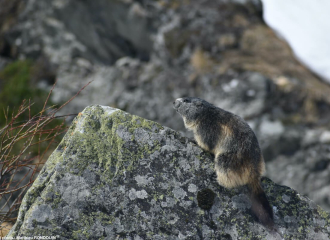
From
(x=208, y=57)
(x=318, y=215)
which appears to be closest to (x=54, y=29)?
(x=208, y=57)

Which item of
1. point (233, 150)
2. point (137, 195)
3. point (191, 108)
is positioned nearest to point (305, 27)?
point (191, 108)

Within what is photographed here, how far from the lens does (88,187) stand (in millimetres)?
4527

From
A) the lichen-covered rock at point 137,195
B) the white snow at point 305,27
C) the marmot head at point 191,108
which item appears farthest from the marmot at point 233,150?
the white snow at point 305,27

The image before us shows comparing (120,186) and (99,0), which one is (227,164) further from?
(99,0)

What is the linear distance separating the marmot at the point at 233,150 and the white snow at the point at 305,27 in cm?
1187

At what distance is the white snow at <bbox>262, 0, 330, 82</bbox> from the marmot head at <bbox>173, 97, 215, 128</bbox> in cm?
1151

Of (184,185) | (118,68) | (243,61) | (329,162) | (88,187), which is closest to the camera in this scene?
(88,187)

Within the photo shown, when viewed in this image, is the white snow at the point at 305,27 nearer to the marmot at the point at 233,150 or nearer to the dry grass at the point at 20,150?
the marmot at the point at 233,150

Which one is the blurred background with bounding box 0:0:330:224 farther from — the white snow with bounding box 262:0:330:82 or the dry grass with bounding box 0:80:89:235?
the dry grass with bounding box 0:80:89:235

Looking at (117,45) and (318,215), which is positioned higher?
(318,215)

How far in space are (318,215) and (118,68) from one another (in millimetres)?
14132

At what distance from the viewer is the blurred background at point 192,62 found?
12867mm

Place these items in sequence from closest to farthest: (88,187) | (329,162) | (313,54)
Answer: (88,187) < (329,162) < (313,54)

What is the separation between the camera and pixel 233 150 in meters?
5.32
